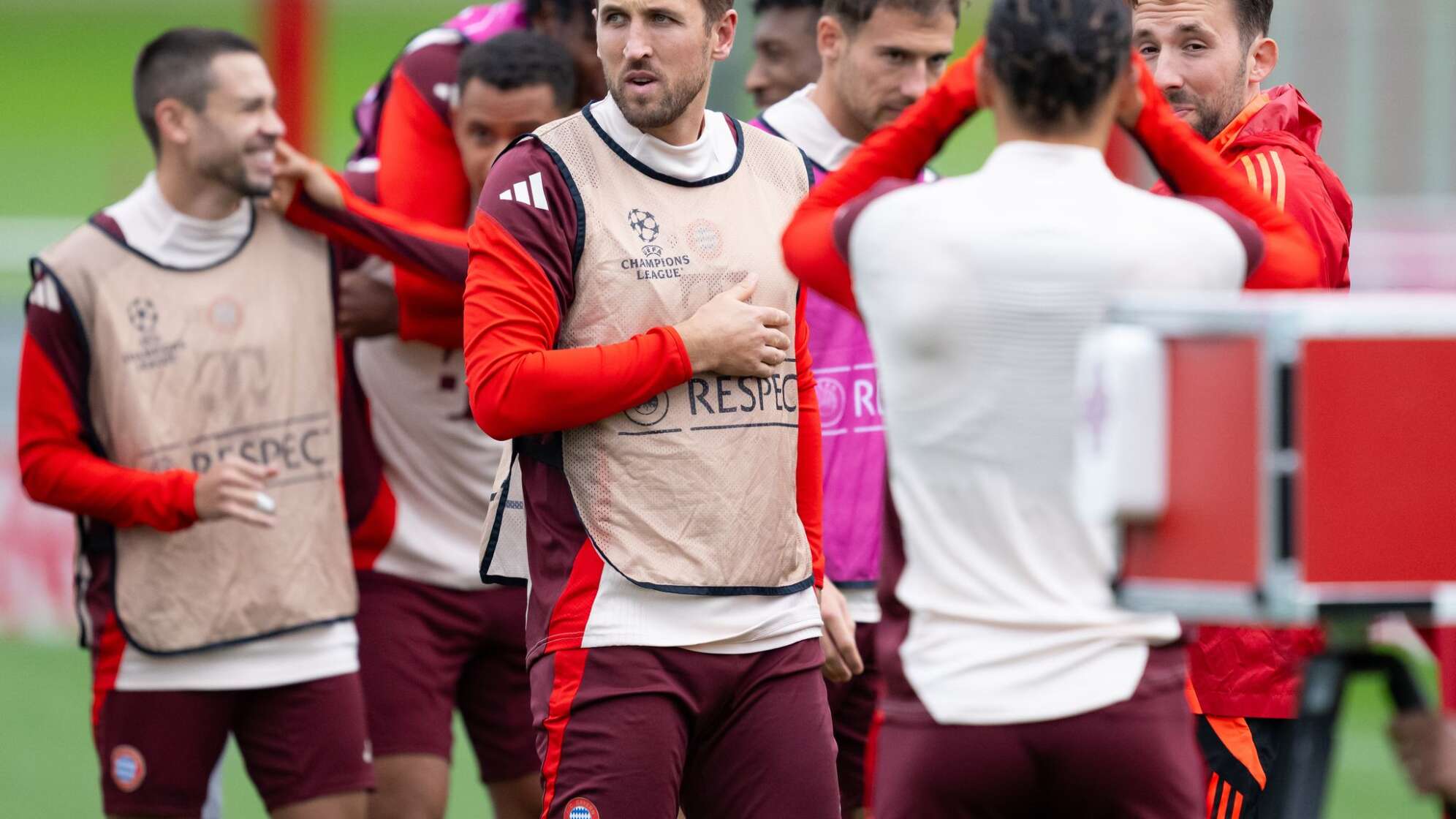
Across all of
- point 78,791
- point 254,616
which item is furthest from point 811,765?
point 78,791

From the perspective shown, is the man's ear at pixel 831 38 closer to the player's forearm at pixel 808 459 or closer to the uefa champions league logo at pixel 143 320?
the player's forearm at pixel 808 459

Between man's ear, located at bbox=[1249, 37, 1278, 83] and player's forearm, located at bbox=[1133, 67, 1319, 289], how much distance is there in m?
1.16

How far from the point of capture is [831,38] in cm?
446

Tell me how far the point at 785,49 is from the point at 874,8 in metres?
1.01

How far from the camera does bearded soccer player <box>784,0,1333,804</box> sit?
8.51ft

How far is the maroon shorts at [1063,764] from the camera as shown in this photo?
264cm

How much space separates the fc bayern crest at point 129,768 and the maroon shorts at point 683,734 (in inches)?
51.5

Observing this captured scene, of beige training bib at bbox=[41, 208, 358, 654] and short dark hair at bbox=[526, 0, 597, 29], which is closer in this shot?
beige training bib at bbox=[41, 208, 358, 654]

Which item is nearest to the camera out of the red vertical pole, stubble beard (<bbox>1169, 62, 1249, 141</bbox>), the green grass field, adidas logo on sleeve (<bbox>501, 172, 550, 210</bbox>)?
adidas logo on sleeve (<bbox>501, 172, 550, 210</bbox>)

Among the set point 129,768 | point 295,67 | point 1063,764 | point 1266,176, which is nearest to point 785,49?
point 1266,176

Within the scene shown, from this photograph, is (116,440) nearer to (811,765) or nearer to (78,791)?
(811,765)

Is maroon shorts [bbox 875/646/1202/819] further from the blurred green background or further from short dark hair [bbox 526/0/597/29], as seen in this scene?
short dark hair [bbox 526/0/597/29]

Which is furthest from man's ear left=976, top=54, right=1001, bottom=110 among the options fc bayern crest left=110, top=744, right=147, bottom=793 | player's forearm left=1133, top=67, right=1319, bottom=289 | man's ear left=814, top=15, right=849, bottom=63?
fc bayern crest left=110, top=744, right=147, bottom=793

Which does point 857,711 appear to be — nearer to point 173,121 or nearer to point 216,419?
point 216,419
